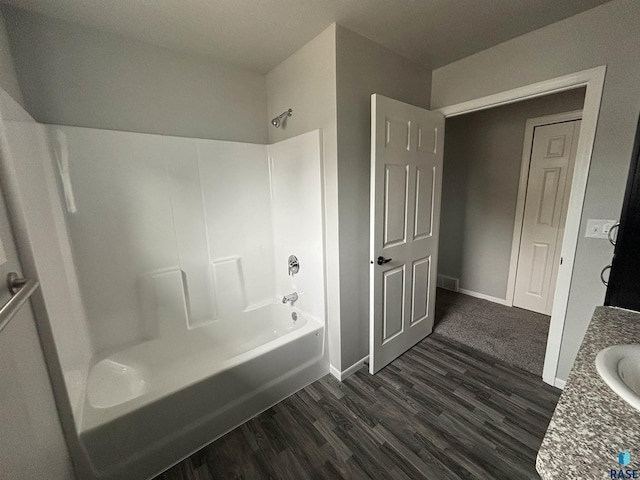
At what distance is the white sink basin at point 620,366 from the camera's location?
73cm

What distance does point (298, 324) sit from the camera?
6.65 feet

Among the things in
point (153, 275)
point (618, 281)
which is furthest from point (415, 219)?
point (153, 275)

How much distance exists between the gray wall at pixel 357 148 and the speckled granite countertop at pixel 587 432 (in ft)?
3.91

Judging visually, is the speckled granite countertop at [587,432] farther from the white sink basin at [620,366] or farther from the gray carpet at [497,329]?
the gray carpet at [497,329]

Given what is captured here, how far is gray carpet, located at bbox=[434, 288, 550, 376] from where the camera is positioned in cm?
210

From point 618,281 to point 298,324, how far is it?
1.86m

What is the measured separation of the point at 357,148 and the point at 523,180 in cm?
220

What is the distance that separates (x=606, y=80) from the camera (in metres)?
1.38

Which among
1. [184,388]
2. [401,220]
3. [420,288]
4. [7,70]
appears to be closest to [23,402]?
[184,388]

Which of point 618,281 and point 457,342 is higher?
point 618,281

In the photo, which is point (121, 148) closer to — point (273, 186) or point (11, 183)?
point (11, 183)

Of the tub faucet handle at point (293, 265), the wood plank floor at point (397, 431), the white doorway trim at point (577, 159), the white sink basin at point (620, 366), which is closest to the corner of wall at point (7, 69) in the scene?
the tub faucet handle at point (293, 265)

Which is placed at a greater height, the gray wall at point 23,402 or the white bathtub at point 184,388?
the gray wall at point 23,402

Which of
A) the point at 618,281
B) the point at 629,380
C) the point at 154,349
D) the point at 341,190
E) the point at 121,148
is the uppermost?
the point at 121,148
